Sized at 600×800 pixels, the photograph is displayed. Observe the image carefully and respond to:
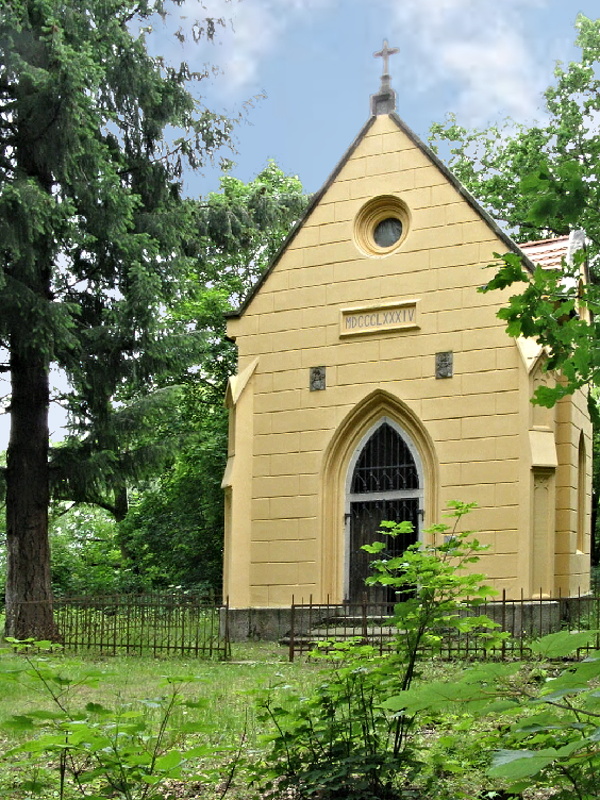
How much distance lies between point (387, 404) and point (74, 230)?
20.1 feet

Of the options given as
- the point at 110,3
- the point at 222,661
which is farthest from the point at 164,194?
the point at 222,661

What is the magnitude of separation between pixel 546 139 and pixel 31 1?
15756 millimetres

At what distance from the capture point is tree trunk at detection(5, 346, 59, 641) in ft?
59.3

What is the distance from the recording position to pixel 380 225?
62.4 ft

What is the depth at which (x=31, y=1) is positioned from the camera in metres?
17.3

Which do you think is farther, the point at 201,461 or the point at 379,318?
the point at 201,461

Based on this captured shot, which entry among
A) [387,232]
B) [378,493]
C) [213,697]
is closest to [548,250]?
[387,232]

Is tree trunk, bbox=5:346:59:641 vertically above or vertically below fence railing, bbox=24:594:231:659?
above

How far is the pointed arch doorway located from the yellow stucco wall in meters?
0.20

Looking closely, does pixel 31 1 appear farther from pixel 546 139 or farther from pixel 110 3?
pixel 546 139

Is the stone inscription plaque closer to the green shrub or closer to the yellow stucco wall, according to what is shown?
the yellow stucco wall

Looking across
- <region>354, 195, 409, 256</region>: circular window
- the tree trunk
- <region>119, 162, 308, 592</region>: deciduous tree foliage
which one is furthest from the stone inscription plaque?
<region>119, 162, 308, 592</region>: deciduous tree foliage

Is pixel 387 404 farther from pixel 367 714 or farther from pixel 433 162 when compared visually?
pixel 367 714

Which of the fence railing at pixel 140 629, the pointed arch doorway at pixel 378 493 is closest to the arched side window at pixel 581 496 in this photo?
the pointed arch doorway at pixel 378 493
